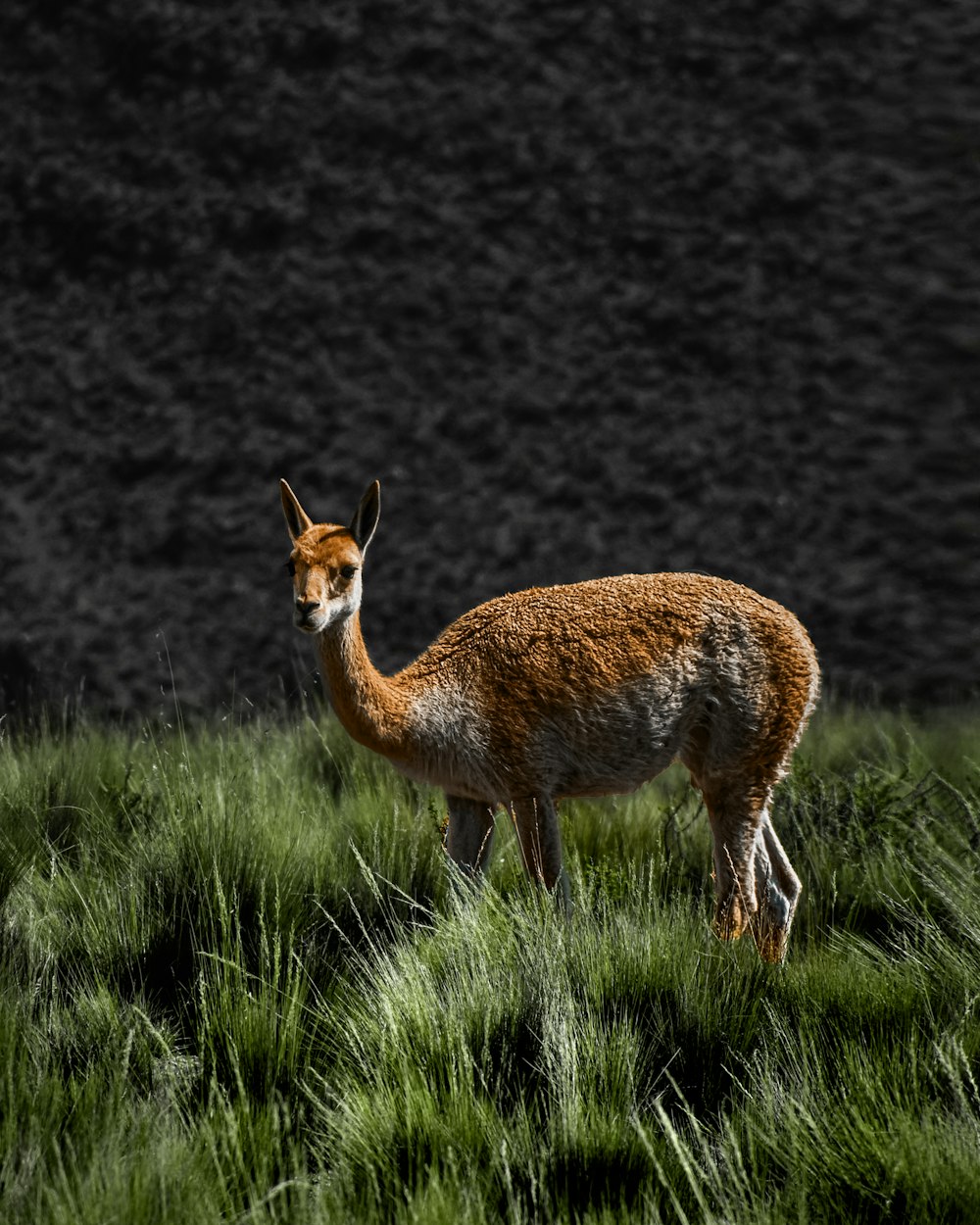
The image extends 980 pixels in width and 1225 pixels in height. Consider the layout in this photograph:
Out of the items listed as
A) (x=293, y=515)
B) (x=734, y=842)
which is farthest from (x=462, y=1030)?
(x=293, y=515)

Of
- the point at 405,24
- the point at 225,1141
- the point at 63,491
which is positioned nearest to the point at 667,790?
the point at 225,1141

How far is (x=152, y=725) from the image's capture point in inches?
201

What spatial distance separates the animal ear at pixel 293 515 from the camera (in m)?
2.77

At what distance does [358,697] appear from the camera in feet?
8.87

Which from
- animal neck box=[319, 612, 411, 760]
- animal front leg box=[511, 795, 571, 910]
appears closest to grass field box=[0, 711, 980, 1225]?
animal front leg box=[511, 795, 571, 910]

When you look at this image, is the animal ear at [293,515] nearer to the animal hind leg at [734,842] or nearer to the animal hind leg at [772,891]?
the animal hind leg at [734,842]

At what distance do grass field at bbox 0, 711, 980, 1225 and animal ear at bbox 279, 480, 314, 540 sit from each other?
0.59m

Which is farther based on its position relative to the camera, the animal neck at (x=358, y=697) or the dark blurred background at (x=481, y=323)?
the dark blurred background at (x=481, y=323)

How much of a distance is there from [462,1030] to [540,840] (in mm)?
576

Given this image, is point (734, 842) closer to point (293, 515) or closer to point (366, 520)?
point (366, 520)

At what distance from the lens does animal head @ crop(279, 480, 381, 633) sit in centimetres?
256

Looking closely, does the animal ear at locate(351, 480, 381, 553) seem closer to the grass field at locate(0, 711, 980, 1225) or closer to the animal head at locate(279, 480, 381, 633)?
the animal head at locate(279, 480, 381, 633)

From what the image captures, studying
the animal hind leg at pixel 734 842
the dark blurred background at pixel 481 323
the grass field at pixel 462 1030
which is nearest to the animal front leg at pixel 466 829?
the grass field at pixel 462 1030

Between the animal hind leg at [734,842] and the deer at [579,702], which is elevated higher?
the deer at [579,702]
